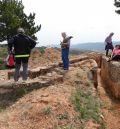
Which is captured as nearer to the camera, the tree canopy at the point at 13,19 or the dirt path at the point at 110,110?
the dirt path at the point at 110,110

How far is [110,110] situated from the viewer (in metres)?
15.4

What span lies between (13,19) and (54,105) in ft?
63.2

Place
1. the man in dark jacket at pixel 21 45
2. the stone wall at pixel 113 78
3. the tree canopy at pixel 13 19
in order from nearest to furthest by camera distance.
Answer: the man in dark jacket at pixel 21 45, the stone wall at pixel 113 78, the tree canopy at pixel 13 19

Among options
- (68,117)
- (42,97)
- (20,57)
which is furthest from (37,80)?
(68,117)

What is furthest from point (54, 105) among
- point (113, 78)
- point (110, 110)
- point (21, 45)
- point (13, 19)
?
point (13, 19)

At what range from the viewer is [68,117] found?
1038 cm

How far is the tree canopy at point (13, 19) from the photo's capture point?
97.1 feet

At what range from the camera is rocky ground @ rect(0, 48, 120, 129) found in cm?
998

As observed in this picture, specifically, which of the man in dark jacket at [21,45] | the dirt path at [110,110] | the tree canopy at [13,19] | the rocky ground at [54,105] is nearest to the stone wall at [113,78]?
the dirt path at [110,110]

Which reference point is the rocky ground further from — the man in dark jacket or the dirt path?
the man in dark jacket

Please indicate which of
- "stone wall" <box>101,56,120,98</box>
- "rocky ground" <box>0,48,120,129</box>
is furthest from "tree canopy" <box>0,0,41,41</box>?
"rocky ground" <box>0,48,120,129</box>

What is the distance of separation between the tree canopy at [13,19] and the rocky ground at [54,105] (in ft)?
49.2

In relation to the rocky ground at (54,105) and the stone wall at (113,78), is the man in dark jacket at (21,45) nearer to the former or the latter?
the rocky ground at (54,105)

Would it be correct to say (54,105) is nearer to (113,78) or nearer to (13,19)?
(113,78)
